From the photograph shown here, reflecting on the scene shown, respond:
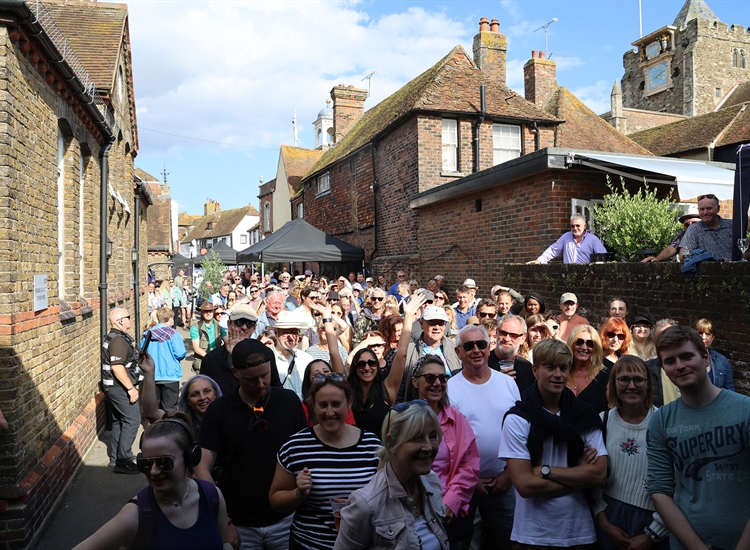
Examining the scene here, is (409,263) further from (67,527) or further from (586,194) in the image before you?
(67,527)

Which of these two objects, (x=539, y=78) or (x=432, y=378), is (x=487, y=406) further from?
(x=539, y=78)

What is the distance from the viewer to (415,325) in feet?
20.3

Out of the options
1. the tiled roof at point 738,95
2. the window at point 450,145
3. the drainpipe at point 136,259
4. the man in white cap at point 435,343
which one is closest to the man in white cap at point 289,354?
the man in white cap at point 435,343

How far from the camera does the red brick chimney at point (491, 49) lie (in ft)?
64.8

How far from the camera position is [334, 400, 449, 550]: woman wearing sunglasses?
2496 millimetres

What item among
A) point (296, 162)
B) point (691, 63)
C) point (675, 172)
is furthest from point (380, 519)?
point (691, 63)

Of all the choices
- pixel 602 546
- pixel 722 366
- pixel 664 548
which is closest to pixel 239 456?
pixel 602 546

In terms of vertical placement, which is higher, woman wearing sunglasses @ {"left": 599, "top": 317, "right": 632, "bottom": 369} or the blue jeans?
woman wearing sunglasses @ {"left": 599, "top": 317, "right": 632, "bottom": 369}

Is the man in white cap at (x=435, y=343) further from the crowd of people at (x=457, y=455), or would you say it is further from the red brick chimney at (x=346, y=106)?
the red brick chimney at (x=346, y=106)

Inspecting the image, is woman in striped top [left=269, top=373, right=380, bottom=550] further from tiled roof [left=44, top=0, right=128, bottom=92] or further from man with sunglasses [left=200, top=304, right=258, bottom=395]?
tiled roof [left=44, top=0, right=128, bottom=92]

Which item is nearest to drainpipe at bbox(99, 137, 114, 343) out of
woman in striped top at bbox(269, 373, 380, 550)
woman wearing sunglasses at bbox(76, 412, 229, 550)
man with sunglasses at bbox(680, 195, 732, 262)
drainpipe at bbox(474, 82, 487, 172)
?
woman in striped top at bbox(269, 373, 380, 550)

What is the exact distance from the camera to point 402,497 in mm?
2574

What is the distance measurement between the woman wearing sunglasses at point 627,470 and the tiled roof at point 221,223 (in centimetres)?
6561

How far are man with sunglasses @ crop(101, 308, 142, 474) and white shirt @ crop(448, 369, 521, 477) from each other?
4.20 meters
